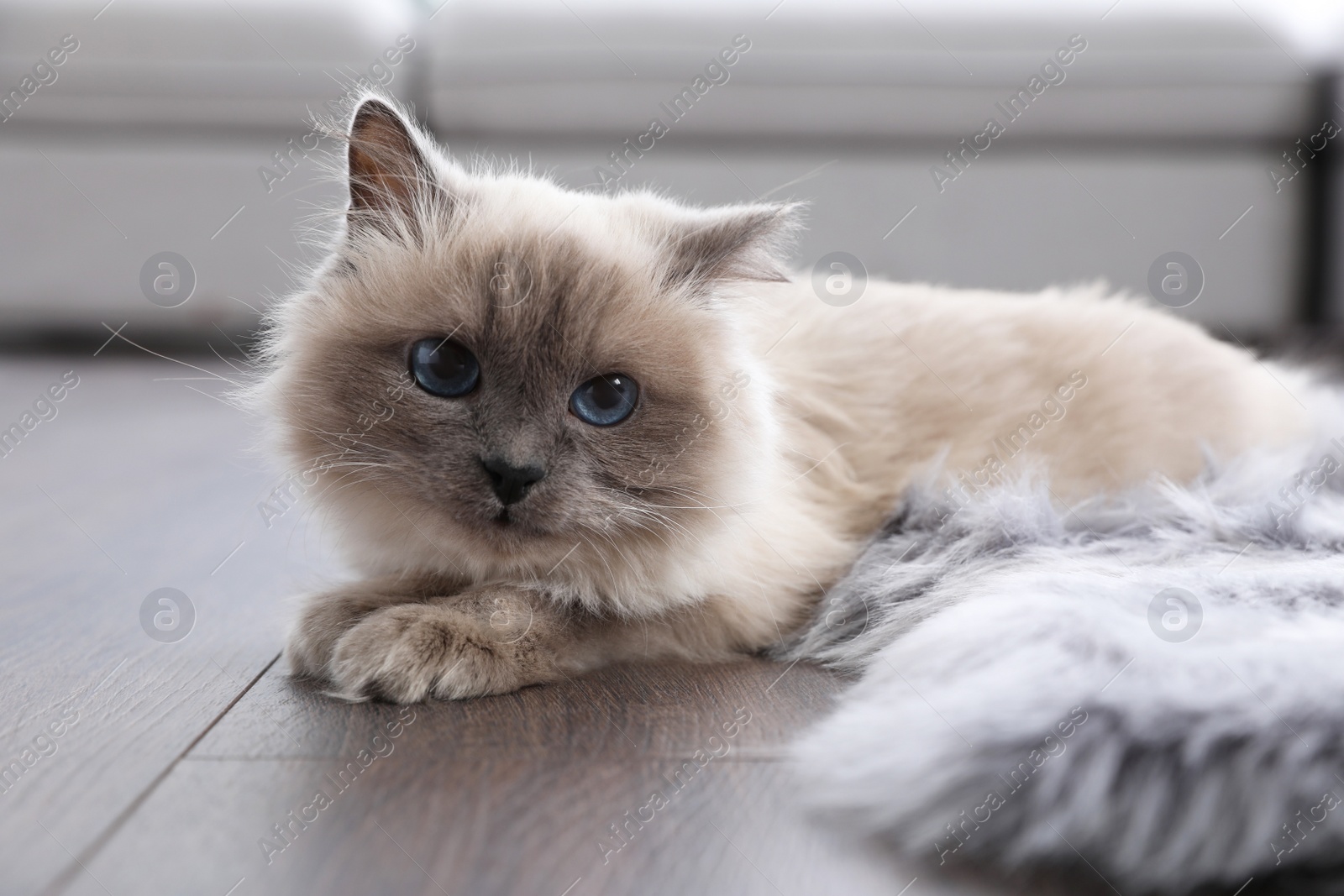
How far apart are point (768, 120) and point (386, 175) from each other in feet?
8.68

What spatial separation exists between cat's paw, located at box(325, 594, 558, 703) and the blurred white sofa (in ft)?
8.72

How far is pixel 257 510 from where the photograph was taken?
1.96 meters

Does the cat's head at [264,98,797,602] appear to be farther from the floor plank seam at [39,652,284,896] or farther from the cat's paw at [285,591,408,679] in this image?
the floor plank seam at [39,652,284,896]

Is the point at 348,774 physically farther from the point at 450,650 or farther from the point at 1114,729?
the point at 1114,729

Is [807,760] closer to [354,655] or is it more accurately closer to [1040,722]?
[1040,722]

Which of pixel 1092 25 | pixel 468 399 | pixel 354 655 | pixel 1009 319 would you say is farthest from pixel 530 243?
pixel 1092 25

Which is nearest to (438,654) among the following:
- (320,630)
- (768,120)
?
(320,630)

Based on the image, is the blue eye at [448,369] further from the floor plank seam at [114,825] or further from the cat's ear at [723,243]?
the floor plank seam at [114,825]

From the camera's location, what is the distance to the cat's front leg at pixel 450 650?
3.50ft

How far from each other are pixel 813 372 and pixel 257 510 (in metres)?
1.14

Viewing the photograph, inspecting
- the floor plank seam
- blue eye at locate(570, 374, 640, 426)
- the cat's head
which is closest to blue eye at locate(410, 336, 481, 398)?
the cat's head

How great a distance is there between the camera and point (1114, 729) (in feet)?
→ 2.52

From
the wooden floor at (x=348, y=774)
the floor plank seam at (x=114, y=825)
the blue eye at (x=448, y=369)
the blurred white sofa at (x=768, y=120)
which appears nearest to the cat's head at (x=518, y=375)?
the blue eye at (x=448, y=369)

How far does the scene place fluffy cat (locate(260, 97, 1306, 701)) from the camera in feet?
3.60
